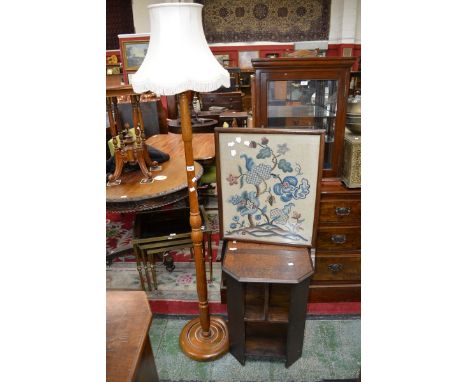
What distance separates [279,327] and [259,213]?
25.5 inches

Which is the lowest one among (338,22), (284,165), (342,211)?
(342,211)

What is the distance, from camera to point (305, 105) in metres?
1.72

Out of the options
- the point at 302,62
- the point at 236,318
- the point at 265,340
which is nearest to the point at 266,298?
the point at 236,318

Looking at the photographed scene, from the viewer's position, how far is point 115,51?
884 centimetres

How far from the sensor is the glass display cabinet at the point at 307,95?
1.54 m

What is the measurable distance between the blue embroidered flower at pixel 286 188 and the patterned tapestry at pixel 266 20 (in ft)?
27.6

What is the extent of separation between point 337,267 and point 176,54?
151cm

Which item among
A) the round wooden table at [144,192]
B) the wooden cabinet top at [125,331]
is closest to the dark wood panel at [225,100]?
the round wooden table at [144,192]

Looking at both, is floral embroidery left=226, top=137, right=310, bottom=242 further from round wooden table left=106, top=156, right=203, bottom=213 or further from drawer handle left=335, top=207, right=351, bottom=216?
round wooden table left=106, top=156, right=203, bottom=213

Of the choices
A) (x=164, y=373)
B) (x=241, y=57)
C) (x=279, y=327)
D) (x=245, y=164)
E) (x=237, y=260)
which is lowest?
(x=164, y=373)

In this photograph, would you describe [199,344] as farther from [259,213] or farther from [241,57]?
[241,57]

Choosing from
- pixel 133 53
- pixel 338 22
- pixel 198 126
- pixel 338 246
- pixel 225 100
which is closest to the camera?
pixel 338 246

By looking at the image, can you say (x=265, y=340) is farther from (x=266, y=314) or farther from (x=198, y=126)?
(x=198, y=126)

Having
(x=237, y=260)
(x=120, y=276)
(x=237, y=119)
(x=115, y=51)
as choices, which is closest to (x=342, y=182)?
(x=237, y=260)
